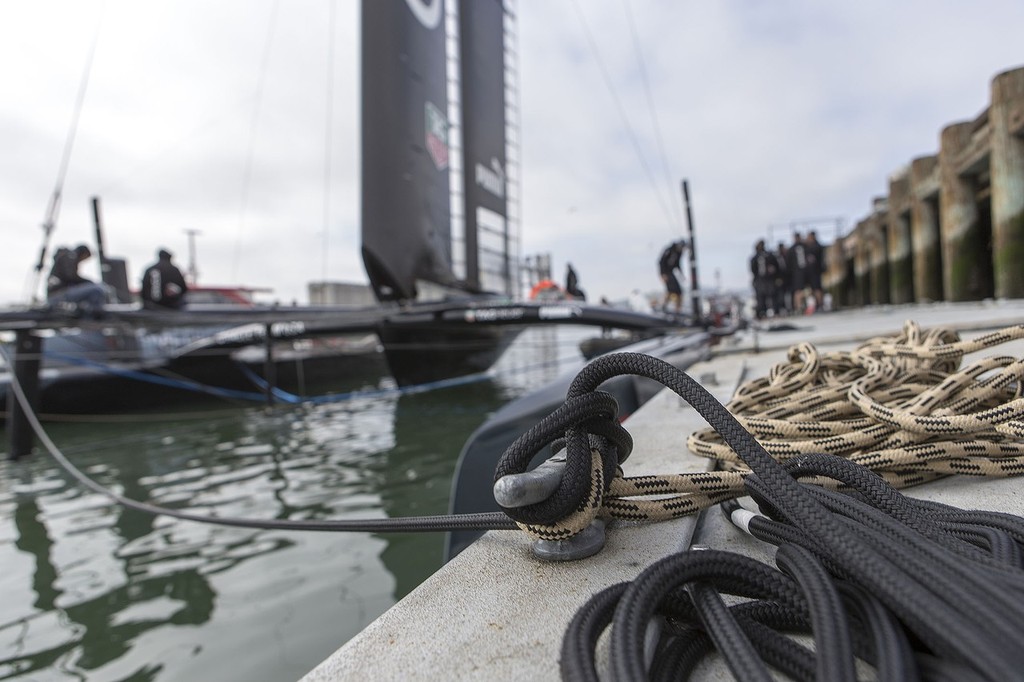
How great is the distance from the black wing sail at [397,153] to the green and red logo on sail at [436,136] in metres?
0.05

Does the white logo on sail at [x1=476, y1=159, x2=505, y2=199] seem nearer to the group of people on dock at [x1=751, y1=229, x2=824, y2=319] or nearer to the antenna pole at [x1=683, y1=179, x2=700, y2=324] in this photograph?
the antenna pole at [x1=683, y1=179, x2=700, y2=324]

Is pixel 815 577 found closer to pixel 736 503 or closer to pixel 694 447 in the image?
pixel 736 503

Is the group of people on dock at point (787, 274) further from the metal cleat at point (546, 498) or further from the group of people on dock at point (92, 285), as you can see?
the metal cleat at point (546, 498)

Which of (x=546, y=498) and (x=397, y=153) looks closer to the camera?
(x=546, y=498)

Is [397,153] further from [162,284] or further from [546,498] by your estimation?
[546,498]

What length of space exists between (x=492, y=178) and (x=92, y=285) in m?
6.32

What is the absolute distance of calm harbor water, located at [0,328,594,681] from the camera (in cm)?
161

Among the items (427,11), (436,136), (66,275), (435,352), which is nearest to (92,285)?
(66,275)

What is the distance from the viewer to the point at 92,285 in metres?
5.42

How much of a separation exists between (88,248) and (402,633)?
7.15m

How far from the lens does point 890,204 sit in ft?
49.7

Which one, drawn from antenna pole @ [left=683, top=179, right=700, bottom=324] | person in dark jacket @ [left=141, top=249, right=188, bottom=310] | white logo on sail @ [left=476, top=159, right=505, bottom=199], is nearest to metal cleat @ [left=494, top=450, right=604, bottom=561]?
antenna pole @ [left=683, top=179, right=700, bottom=324]

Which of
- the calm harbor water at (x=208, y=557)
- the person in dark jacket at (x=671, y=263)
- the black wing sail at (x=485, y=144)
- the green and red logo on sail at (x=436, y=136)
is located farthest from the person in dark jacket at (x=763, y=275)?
the calm harbor water at (x=208, y=557)

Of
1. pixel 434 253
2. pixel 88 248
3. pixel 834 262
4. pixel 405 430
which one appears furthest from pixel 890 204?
pixel 88 248
